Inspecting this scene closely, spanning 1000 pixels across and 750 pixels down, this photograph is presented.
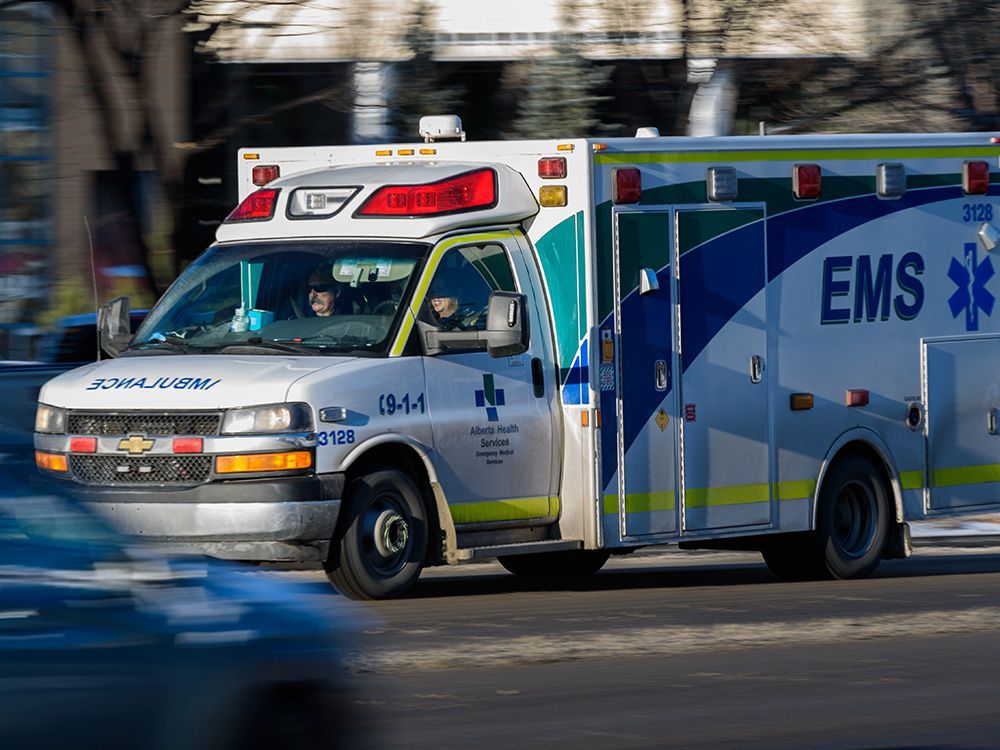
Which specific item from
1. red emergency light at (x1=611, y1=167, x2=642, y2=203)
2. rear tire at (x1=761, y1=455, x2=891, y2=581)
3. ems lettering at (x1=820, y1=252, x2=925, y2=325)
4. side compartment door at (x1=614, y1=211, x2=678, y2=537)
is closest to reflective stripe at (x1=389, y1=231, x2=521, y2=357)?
red emergency light at (x1=611, y1=167, x2=642, y2=203)

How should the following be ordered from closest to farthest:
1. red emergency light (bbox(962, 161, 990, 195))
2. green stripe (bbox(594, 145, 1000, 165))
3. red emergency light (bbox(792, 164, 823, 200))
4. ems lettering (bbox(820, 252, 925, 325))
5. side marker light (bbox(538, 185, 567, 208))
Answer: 1. side marker light (bbox(538, 185, 567, 208))
2. green stripe (bbox(594, 145, 1000, 165))
3. red emergency light (bbox(792, 164, 823, 200))
4. ems lettering (bbox(820, 252, 925, 325))
5. red emergency light (bbox(962, 161, 990, 195))

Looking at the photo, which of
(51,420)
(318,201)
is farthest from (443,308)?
(51,420)

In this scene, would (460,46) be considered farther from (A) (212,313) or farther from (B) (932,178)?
(A) (212,313)

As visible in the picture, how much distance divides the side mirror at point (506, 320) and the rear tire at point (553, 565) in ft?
9.19

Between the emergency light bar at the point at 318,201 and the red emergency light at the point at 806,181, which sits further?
the red emergency light at the point at 806,181

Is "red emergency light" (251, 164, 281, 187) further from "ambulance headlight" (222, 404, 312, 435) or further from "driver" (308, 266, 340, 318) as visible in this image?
"ambulance headlight" (222, 404, 312, 435)

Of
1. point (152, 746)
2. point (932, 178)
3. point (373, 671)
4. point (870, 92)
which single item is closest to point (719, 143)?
point (932, 178)

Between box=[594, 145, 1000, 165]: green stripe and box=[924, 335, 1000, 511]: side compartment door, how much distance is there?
1.31m

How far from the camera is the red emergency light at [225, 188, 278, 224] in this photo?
39.2ft

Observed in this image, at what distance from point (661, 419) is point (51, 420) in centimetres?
364

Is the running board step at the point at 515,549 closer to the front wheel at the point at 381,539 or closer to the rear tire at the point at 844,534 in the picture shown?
the front wheel at the point at 381,539

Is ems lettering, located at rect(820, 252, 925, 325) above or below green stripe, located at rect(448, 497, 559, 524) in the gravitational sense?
above

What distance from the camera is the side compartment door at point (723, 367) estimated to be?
12.3 m

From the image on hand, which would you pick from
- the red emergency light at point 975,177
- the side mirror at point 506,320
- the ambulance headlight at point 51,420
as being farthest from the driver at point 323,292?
the red emergency light at point 975,177
